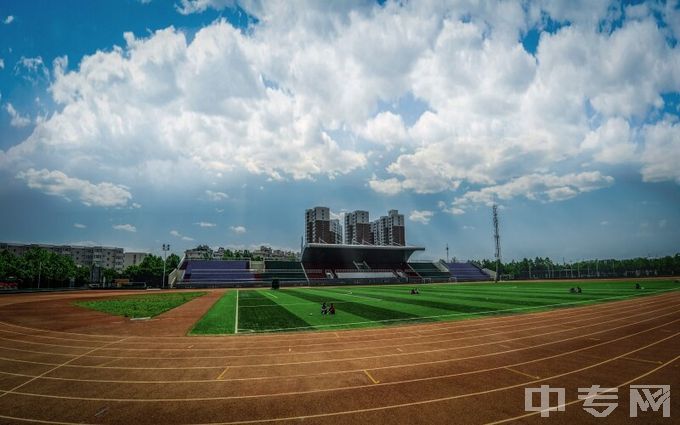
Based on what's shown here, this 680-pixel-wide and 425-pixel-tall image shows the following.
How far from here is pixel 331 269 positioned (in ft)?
317

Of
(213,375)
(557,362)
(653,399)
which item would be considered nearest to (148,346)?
(213,375)

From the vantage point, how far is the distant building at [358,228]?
172500 millimetres

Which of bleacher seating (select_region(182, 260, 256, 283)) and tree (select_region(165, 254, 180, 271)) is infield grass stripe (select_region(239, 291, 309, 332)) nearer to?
bleacher seating (select_region(182, 260, 256, 283))

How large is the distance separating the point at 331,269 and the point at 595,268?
13433 centimetres

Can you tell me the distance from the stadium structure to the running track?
60660 mm

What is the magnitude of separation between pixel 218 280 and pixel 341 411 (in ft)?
253

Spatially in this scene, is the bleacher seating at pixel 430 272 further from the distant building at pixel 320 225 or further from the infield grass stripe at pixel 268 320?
the infield grass stripe at pixel 268 320

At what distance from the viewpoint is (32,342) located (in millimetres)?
17719

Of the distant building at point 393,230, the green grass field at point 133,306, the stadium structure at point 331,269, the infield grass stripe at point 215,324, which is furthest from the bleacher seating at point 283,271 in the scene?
the distant building at point 393,230

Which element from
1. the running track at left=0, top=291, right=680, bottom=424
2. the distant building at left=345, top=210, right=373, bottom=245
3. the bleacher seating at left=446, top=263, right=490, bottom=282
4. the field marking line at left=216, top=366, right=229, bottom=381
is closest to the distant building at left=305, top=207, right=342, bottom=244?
the distant building at left=345, top=210, right=373, bottom=245

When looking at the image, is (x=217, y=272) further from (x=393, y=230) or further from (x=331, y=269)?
(x=393, y=230)

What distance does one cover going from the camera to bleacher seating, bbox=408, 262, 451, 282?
9813cm

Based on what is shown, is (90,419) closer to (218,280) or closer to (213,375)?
(213,375)

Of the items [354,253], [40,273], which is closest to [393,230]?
[354,253]
